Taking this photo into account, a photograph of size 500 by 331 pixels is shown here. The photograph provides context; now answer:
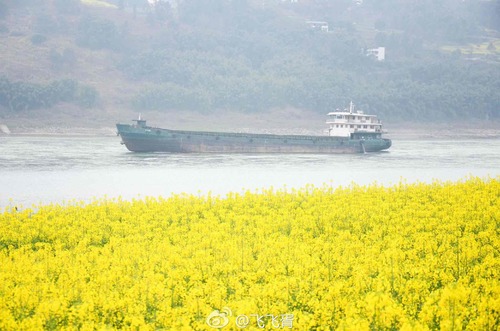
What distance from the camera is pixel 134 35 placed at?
154 meters

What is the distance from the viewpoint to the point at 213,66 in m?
144

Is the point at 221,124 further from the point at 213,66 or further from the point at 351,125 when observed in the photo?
the point at 351,125

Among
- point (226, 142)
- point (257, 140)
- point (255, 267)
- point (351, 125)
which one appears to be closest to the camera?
point (255, 267)

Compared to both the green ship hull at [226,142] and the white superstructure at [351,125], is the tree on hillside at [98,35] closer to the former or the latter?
the green ship hull at [226,142]

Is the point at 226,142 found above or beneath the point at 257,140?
beneath

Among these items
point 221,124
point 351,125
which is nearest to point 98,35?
point 221,124

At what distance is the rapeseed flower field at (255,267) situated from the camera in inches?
403

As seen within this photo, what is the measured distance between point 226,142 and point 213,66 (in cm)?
8190

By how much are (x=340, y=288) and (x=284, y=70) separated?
140 metres

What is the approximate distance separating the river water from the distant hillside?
51.7 meters

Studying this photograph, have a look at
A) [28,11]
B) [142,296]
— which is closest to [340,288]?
[142,296]

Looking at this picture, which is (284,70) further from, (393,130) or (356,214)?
(356,214)

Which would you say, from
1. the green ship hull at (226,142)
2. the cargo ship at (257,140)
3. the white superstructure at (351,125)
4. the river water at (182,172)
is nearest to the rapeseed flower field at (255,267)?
the river water at (182,172)

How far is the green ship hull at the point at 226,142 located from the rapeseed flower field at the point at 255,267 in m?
41.3
